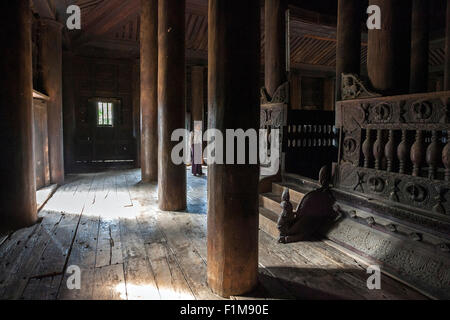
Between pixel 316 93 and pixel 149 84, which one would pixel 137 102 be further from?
pixel 316 93

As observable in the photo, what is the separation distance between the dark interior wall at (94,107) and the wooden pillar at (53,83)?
131 inches

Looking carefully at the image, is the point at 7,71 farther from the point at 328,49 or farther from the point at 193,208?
the point at 328,49

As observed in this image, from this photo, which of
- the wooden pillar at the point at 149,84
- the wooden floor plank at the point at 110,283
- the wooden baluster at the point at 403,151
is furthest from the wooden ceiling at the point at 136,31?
the wooden baluster at the point at 403,151

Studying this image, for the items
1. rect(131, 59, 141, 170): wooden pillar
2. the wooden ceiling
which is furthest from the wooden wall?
rect(131, 59, 141, 170): wooden pillar

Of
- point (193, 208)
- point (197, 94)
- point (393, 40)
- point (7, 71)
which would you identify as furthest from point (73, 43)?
point (393, 40)

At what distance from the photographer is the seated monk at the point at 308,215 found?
351cm

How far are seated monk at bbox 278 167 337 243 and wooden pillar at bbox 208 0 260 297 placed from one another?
3.96 ft

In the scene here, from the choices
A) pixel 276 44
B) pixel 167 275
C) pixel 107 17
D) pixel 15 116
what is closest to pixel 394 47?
pixel 276 44

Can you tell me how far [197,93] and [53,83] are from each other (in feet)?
18.0

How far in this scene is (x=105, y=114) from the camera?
11070 mm

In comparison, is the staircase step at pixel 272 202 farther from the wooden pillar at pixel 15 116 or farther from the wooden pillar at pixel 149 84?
the wooden pillar at pixel 149 84

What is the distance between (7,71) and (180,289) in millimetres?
3631

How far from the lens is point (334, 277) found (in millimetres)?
2625

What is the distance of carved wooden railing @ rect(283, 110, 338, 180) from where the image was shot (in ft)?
17.4
